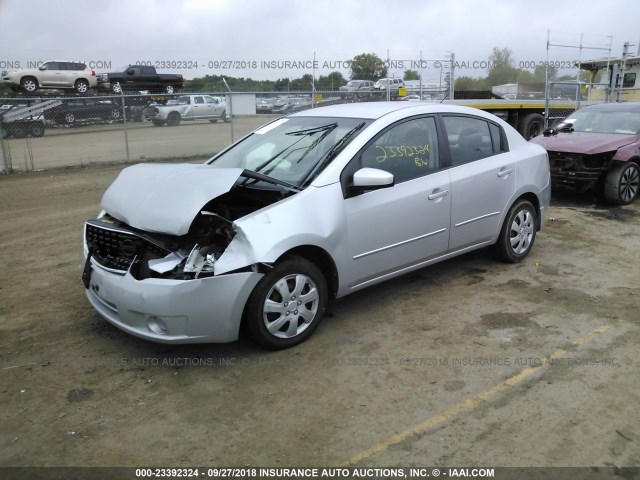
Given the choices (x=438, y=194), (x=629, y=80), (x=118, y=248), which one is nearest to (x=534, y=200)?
(x=438, y=194)

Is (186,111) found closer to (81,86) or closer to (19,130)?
(19,130)

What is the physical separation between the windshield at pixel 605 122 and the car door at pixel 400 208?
5.61 metres

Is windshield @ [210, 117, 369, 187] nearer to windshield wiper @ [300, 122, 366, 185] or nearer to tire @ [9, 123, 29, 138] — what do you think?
windshield wiper @ [300, 122, 366, 185]

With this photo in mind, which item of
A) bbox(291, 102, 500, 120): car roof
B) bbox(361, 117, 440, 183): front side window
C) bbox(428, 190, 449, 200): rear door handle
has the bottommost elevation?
bbox(428, 190, 449, 200): rear door handle

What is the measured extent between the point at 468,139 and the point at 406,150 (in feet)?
2.83

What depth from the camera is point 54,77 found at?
2289 centimetres

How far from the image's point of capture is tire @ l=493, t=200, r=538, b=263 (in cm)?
533

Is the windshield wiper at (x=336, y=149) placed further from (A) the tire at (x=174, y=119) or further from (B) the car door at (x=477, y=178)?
(A) the tire at (x=174, y=119)

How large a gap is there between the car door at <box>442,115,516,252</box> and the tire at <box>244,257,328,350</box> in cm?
158

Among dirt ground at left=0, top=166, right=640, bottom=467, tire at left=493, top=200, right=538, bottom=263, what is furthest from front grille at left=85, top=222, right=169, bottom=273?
tire at left=493, top=200, right=538, bottom=263

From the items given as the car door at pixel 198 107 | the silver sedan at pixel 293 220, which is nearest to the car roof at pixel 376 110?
the silver sedan at pixel 293 220

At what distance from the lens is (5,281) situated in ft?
17.0

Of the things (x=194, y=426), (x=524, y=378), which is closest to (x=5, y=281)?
(x=194, y=426)

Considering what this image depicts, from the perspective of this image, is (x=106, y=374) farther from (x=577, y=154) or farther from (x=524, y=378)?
(x=577, y=154)
